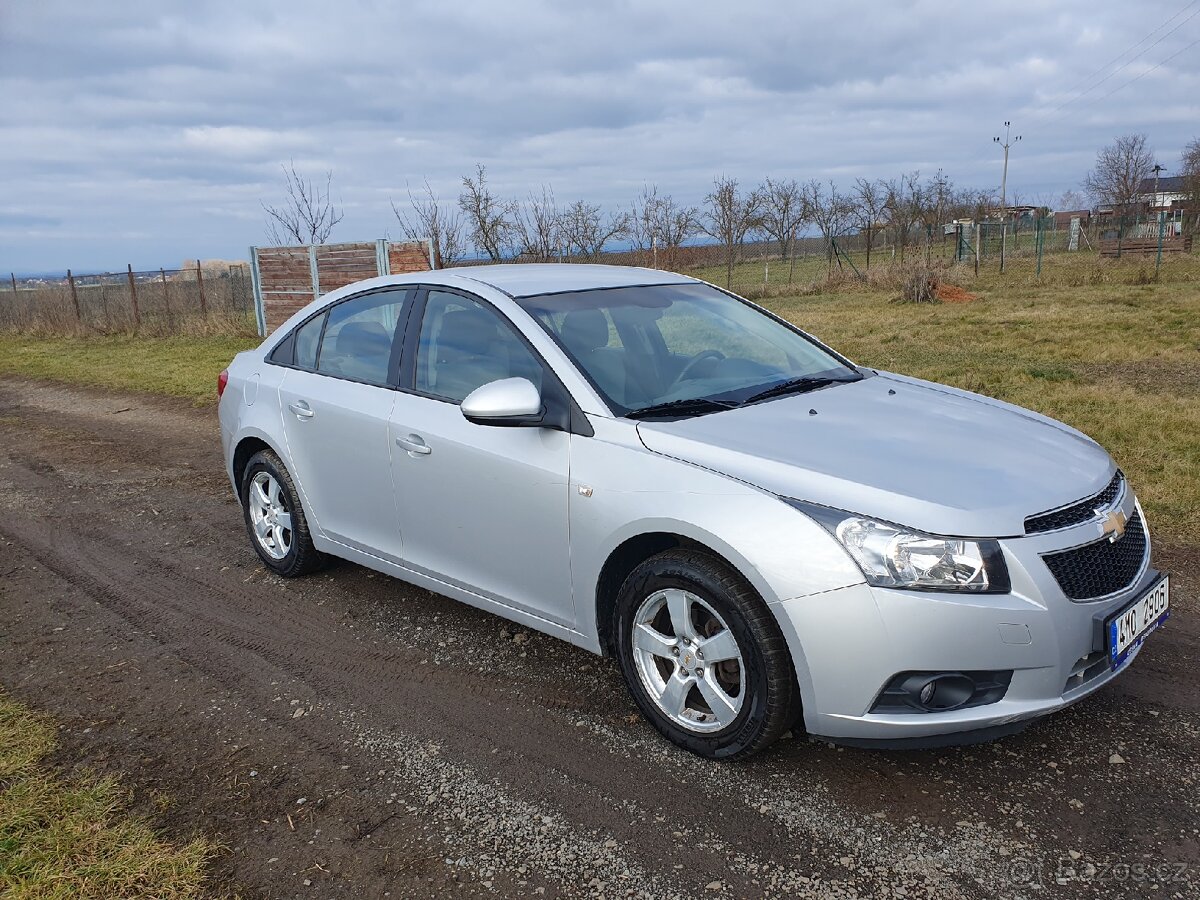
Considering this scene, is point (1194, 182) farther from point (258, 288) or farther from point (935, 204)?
point (258, 288)

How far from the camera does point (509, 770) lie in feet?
10.8

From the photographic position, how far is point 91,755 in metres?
3.47

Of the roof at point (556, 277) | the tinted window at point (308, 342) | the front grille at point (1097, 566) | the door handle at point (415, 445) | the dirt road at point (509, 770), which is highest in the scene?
the roof at point (556, 277)

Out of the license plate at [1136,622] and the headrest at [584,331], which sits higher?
the headrest at [584,331]

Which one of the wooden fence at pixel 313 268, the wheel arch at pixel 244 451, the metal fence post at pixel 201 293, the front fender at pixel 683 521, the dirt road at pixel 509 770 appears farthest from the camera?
the metal fence post at pixel 201 293

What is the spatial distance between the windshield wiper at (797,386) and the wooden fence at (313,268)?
1327 cm

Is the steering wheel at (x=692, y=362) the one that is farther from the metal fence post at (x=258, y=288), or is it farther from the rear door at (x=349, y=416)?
the metal fence post at (x=258, y=288)

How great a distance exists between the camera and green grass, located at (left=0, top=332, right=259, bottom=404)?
13875 millimetres

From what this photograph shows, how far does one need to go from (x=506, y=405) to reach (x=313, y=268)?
15.4m

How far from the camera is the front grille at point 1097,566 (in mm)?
2871

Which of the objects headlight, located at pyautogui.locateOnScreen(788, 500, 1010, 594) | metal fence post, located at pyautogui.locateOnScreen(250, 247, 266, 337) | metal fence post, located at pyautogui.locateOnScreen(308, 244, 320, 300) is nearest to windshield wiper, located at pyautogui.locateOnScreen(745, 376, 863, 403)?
headlight, located at pyautogui.locateOnScreen(788, 500, 1010, 594)

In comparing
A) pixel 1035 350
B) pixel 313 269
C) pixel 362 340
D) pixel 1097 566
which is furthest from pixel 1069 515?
pixel 313 269

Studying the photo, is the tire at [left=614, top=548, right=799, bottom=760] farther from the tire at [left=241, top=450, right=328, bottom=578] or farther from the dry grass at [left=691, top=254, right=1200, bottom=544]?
the dry grass at [left=691, top=254, right=1200, bottom=544]
